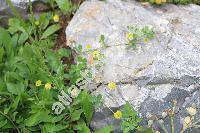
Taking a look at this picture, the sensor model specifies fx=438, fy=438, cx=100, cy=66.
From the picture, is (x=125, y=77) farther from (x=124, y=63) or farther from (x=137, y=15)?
(x=137, y=15)

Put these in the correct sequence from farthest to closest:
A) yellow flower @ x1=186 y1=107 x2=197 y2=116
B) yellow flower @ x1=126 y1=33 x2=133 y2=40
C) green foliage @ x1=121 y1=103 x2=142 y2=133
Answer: yellow flower @ x1=126 y1=33 x2=133 y2=40
green foliage @ x1=121 y1=103 x2=142 y2=133
yellow flower @ x1=186 y1=107 x2=197 y2=116

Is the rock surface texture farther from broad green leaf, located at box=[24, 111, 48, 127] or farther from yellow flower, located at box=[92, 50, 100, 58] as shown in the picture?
broad green leaf, located at box=[24, 111, 48, 127]

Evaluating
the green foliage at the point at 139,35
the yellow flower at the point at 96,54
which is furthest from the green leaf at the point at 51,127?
the green foliage at the point at 139,35

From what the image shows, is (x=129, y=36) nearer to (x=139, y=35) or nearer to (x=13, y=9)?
(x=139, y=35)

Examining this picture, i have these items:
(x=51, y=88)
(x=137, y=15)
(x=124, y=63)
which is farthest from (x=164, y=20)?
(x=51, y=88)

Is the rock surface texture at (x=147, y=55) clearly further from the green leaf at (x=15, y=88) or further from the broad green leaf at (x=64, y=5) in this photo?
the green leaf at (x=15, y=88)

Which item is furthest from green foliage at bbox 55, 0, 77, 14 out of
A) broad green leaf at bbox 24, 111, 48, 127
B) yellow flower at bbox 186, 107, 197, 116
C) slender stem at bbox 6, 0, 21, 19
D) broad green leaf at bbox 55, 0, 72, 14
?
yellow flower at bbox 186, 107, 197, 116
